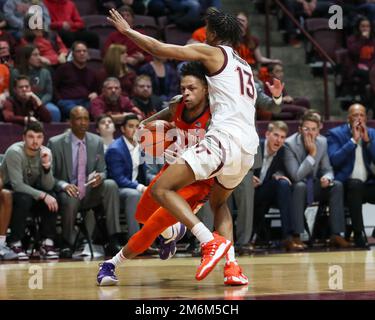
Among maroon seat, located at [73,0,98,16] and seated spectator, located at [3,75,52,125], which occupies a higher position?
maroon seat, located at [73,0,98,16]

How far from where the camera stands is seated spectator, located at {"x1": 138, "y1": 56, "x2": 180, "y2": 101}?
11656mm

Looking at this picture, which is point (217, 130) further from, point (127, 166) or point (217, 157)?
point (127, 166)

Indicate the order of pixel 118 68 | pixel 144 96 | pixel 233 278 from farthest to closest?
pixel 118 68
pixel 144 96
pixel 233 278

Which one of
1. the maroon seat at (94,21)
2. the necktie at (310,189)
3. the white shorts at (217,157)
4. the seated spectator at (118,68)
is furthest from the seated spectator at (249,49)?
the white shorts at (217,157)

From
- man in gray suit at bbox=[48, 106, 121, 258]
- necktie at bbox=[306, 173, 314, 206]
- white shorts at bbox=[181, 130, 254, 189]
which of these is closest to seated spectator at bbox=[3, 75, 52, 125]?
man in gray suit at bbox=[48, 106, 121, 258]

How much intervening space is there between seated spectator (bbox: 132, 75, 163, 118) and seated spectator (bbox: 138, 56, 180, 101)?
0.52 metres

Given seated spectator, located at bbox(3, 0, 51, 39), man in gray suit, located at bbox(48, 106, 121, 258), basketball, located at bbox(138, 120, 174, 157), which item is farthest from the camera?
seated spectator, located at bbox(3, 0, 51, 39)

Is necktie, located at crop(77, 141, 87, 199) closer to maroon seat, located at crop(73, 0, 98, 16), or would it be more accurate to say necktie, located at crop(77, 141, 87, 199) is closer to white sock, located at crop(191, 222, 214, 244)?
maroon seat, located at crop(73, 0, 98, 16)

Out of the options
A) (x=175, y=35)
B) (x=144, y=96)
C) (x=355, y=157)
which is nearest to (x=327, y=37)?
(x=175, y=35)

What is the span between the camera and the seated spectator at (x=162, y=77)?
38.2 feet

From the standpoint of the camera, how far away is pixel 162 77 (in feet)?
38.4

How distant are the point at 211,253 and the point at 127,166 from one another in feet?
13.9

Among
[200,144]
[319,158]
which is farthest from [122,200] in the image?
[200,144]
